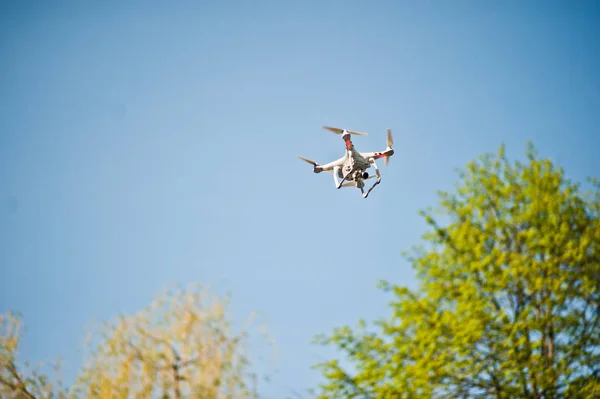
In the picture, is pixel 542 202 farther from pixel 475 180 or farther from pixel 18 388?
pixel 18 388

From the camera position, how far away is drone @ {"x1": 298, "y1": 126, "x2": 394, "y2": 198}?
506 inches

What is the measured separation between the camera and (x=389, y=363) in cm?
1191

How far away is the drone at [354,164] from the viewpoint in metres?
12.8

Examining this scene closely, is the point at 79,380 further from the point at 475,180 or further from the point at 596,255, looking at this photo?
the point at 596,255

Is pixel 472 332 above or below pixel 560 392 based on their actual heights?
above

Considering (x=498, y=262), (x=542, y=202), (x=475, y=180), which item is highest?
(x=475, y=180)

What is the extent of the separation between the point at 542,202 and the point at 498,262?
257 centimetres

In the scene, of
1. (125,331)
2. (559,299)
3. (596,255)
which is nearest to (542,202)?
(596,255)

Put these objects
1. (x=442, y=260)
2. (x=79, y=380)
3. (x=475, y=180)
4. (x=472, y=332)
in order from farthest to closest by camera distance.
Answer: (x=475, y=180)
(x=442, y=260)
(x=79, y=380)
(x=472, y=332)

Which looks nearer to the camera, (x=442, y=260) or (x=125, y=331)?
(x=125, y=331)

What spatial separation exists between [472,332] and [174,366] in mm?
6745

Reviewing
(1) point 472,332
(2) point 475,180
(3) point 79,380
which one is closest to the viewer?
(1) point 472,332

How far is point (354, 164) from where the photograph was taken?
12.9m

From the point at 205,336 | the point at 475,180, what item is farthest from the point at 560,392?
the point at 205,336
